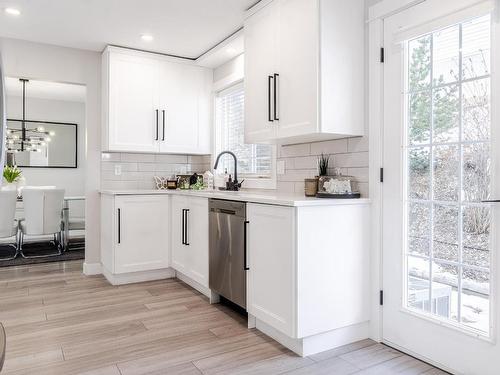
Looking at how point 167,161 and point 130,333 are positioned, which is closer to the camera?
point 130,333

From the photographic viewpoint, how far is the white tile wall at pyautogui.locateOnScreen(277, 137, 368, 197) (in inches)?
101

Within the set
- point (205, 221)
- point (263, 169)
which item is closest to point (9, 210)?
point (205, 221)

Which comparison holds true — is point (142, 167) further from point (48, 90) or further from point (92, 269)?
point (48, 90)

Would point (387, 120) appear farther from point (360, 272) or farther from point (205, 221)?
point (205, 221)

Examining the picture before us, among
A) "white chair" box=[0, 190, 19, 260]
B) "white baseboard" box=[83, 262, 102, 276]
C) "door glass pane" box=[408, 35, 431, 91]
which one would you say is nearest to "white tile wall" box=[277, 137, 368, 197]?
"door glass pane" box=[408, 35, 431, 91]

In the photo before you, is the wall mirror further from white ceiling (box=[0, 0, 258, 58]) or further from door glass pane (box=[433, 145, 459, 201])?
door glass pane (box=[433, 145, 459, 201])

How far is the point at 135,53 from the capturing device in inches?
161

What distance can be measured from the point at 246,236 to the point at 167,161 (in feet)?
7.56

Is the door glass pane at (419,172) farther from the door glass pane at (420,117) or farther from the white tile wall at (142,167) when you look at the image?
the white tile wall at (142,167)

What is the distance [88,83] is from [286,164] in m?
2.47

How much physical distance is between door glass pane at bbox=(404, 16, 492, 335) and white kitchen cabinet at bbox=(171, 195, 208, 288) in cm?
164

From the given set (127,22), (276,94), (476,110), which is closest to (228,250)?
(276,94)

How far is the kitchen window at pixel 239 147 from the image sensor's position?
3664mm

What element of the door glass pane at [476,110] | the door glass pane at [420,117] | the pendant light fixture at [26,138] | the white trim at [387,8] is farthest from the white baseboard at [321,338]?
the pendant light fixture at [26,138]
